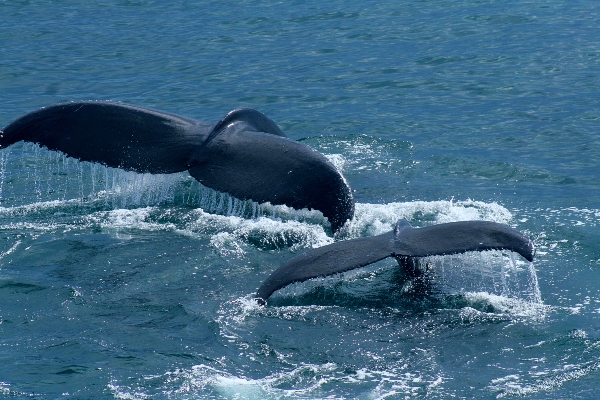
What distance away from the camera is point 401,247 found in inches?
318

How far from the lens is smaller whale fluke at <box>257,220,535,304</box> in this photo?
7773 millimetres

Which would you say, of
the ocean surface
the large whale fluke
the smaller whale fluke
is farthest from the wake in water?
the smaller whale fluke

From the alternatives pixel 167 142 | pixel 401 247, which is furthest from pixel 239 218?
pixel 401 247

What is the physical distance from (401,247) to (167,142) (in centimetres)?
299

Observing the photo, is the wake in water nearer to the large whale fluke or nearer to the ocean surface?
A: the ocean surface

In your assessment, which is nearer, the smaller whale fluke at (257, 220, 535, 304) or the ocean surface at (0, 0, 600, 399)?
the ocean surface at (0, 0, 600, 399)

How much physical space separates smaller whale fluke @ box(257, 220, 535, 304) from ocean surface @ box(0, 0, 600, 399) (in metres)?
0.47

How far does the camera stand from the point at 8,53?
20.7 meters

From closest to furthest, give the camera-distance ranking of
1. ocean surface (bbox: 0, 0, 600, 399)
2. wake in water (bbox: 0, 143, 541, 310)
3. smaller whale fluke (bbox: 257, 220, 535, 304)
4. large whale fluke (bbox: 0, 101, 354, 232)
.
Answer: ocean surface (bbox: 0, 0, 600, 399), smaller whale fluke (bbox: 257, 220, 535, 304), wake in water (bbox: 0, 143, 541, 310), large whale fluke (bbox: 0, 101, 354, 232)

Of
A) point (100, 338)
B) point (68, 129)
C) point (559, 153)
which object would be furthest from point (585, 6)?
point (100, 338)

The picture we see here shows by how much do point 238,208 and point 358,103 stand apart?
644cm

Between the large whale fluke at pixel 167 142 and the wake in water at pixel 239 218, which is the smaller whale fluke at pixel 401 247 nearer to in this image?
the wake in water at pixel 239 218

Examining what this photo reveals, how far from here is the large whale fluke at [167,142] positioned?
936 centimetres

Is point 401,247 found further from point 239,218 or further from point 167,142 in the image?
point 167,142
